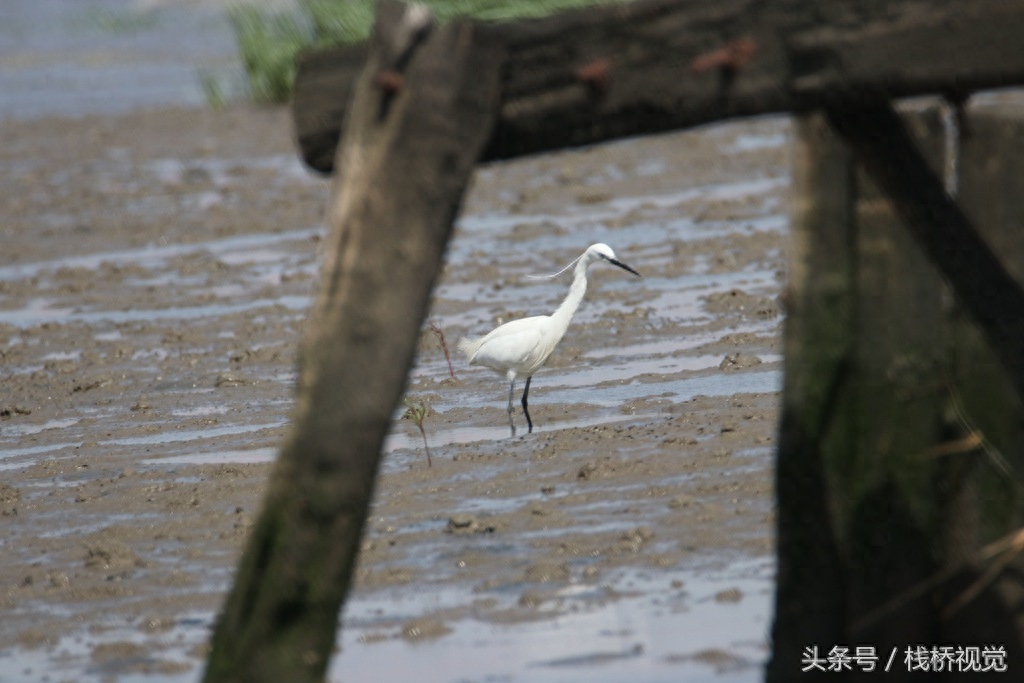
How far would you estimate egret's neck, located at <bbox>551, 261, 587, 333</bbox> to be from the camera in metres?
8.35

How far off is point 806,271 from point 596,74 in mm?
778

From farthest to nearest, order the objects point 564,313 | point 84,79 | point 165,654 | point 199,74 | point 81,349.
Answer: point 84,79 < point 199,74 < point 81,349 < point 564,313 < point 165,654

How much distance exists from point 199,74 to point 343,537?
20222 mm

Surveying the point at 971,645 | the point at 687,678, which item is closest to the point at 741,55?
the point at 971,645

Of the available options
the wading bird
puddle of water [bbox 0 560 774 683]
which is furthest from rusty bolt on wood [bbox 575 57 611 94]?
the wading bird

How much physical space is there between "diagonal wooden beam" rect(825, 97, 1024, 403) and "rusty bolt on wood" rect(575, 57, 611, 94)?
61cm

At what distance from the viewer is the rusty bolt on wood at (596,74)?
133 inches

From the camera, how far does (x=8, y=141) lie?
64.3 feet

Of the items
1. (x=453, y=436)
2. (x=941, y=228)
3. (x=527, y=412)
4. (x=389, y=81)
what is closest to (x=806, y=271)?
(x=941, y=228)

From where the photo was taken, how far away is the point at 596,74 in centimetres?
337

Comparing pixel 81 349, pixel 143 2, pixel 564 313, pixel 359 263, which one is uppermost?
pixel 359 263

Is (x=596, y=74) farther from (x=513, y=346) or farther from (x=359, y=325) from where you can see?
(x=513, y=346)

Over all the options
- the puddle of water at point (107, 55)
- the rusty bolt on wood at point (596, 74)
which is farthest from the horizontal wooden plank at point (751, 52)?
the puddle of water at point (107, 55)

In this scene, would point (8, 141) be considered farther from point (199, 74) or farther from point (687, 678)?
point (687, 678)
